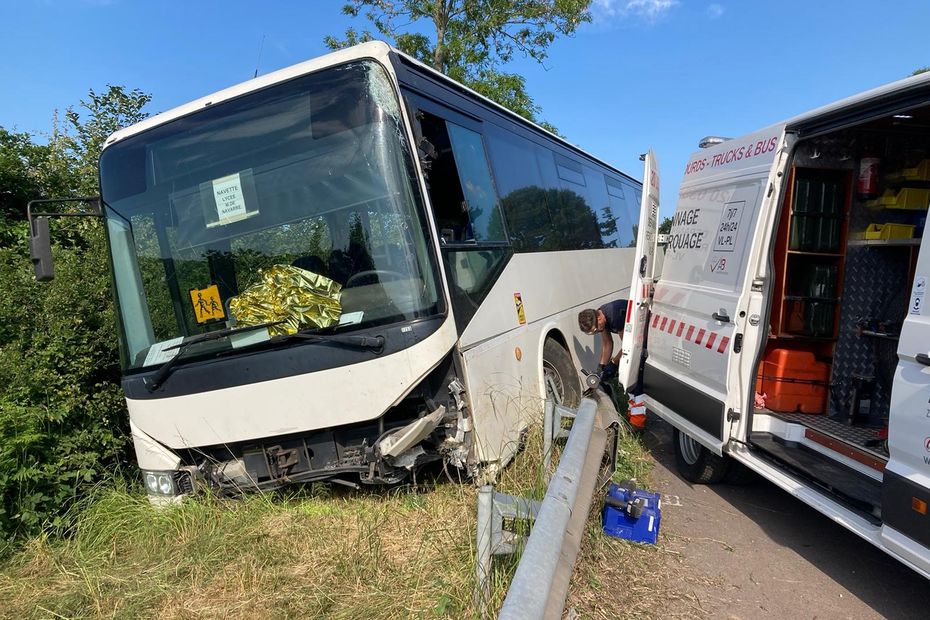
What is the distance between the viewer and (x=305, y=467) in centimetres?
398

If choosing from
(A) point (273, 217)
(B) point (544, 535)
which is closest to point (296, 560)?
(B) point (544, 535)

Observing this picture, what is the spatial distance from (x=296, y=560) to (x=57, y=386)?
2841mm

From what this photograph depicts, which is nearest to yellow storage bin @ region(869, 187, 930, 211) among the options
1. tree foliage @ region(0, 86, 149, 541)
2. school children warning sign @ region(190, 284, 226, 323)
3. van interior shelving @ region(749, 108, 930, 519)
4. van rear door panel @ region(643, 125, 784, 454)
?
van interior shelving @ region(749, 108, 930, 519)

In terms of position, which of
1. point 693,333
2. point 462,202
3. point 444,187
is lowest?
point 693,333

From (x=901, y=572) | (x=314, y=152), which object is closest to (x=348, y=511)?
(x=314, y=152)

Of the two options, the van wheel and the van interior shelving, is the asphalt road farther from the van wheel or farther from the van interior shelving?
the van interior shelving

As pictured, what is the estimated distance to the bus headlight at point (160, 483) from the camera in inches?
166

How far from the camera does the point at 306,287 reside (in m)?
3.82

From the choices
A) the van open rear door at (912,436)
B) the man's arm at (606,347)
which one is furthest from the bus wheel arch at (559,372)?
the van open rear door at (912,436)

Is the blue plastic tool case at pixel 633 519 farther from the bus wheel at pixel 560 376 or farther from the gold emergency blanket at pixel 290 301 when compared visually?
the gold emergency blanket at pixel 290 301

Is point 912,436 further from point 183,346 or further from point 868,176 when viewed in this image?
point 183,346

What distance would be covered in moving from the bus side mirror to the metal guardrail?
10.8ft

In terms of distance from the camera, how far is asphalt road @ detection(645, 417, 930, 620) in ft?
11.0

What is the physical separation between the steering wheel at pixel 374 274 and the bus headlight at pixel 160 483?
6.19 ft
